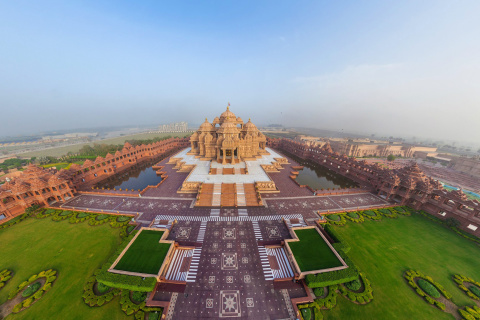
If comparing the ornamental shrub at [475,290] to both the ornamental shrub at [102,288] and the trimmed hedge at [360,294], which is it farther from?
the ornamental shrub at [102,288]

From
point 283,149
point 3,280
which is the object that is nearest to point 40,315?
point 3,280

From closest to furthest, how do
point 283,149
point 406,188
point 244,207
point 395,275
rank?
1. point 395,275
2. point 244,207
3. point 406,188
4. point 283,149

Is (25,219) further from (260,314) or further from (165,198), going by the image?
(260,314)

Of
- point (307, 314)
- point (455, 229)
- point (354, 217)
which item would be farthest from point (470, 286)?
point (307, 314)

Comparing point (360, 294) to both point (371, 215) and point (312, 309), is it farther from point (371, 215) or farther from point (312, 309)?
point (371, 215)

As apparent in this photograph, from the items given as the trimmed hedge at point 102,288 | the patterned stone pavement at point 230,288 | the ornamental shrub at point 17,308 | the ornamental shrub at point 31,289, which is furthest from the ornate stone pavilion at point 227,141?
the ornamental shrub at point 17,308

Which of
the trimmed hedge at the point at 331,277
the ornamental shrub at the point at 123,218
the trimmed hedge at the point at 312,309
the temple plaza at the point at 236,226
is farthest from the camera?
the ornamental shrub at the point at 123,218
